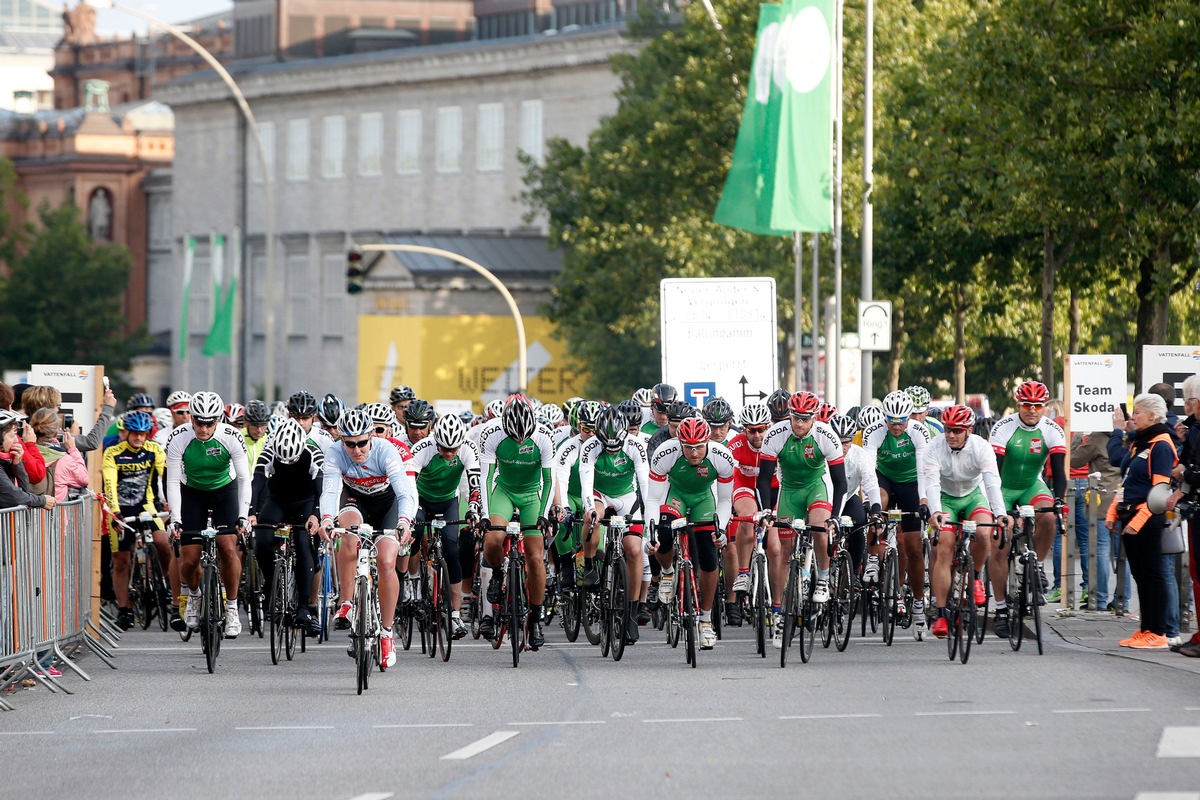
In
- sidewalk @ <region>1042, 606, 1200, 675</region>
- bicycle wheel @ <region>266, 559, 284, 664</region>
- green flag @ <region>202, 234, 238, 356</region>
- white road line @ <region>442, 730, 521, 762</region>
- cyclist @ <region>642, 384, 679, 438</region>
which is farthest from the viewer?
green flag @ <region>202, 234, 238, 356</region>

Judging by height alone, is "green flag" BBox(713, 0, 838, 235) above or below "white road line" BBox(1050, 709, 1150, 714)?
above

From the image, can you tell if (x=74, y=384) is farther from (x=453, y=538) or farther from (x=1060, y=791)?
(x=1060, y=791)

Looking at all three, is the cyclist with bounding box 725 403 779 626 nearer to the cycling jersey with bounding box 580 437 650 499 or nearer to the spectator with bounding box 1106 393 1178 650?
the cycling jersey with bounding box 580 437 650 499

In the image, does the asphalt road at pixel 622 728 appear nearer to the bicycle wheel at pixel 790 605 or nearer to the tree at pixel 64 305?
the bicycle wheel at pixel 790 605

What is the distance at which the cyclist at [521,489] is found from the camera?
671 inches

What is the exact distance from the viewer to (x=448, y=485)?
17.5 metres

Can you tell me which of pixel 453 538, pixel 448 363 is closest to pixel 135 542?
pixel 453 538

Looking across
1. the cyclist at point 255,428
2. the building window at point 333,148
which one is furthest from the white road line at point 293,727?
the building window at point 333,148

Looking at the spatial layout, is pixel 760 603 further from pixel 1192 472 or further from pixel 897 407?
pixel 1192 472

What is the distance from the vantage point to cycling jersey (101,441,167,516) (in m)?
19.7

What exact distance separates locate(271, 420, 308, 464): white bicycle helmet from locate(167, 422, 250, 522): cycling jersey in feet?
0.83

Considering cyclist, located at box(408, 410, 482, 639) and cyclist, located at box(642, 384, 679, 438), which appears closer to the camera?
cyclist, located at box(408, 410, 482, 639)

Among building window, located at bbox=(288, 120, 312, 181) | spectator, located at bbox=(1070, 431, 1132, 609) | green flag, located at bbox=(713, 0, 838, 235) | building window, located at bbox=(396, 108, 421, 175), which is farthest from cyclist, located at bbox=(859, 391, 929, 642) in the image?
building window, located at bbox=(288, 120, 312, 181)

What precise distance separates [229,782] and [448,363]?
58652mm
